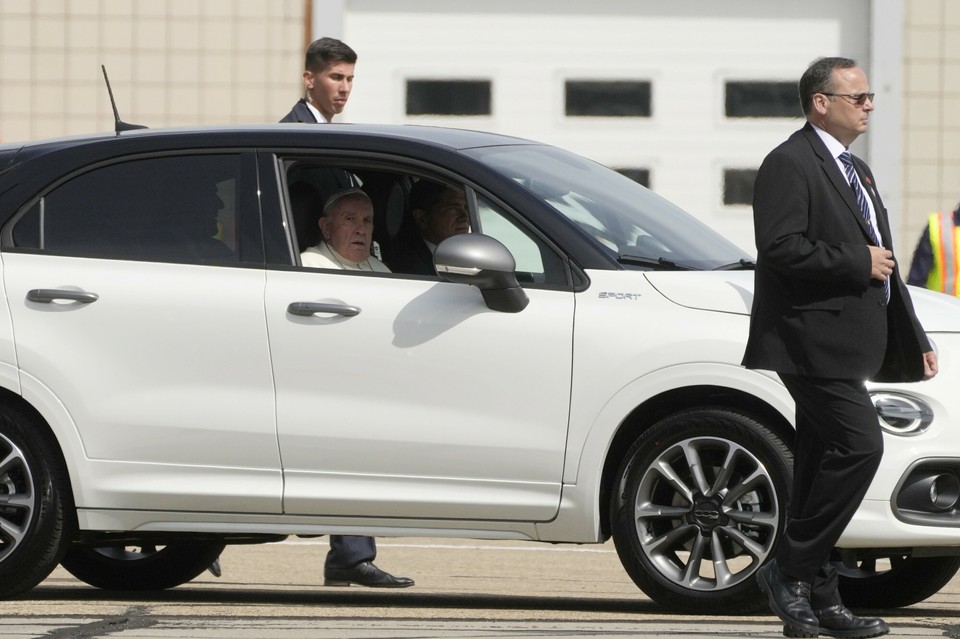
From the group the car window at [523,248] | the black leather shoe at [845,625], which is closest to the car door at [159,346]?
the car window at [523,248]

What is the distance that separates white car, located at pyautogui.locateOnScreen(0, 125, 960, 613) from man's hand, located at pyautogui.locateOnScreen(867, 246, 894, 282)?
0.65 metres

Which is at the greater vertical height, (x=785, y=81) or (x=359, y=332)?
(x=785, y=81)

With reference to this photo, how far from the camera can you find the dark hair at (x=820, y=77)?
6.06 m

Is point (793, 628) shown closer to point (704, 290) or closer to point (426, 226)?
point (704, 290)

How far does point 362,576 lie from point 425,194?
1553 millimetres

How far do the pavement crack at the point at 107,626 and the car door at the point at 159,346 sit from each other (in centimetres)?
55

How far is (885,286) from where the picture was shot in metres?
6.06

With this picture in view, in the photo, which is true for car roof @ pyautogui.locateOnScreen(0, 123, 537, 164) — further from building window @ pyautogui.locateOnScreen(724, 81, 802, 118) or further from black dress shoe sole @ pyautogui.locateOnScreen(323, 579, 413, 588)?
building window @ pyautogui.locateOnScreen(724, 81, 802, 118)

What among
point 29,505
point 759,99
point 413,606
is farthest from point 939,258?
point 759,99

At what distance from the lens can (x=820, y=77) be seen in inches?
239

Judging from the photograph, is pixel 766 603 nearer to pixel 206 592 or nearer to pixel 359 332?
pixel 359 332

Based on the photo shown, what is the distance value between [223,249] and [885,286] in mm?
Answer: 2362

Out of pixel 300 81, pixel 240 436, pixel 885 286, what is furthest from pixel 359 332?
pixel 300 81

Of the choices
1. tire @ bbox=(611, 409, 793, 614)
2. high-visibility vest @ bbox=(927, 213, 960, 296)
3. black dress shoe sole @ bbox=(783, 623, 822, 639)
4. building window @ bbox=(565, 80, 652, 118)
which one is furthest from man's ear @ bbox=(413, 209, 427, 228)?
building window @ bbox=(565, 80, 652, 118)
